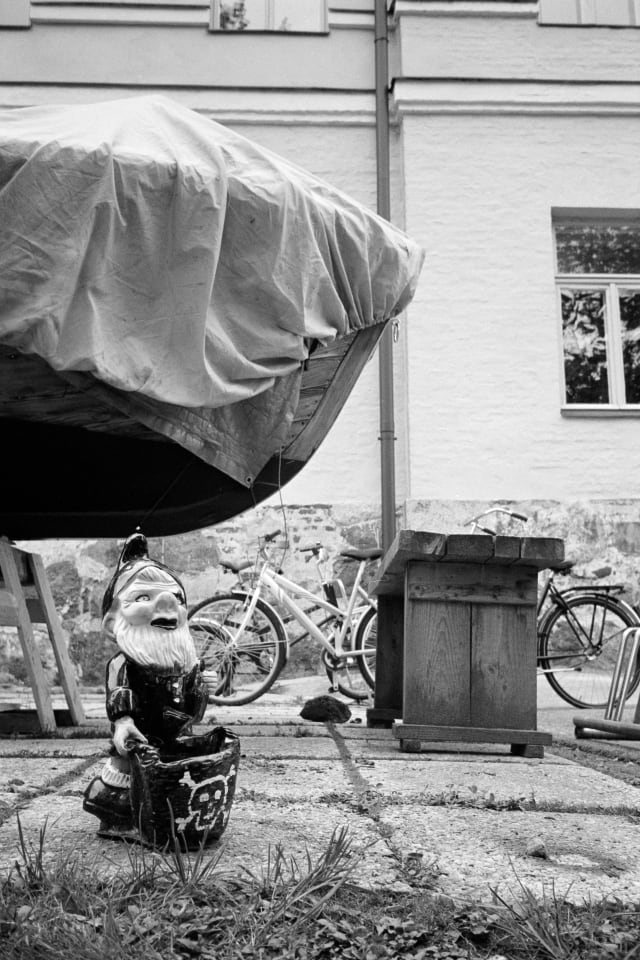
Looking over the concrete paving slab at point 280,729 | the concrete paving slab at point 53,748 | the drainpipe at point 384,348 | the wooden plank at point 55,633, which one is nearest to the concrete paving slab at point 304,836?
the concrete paving slab at point 53,748

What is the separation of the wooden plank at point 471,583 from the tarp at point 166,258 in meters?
1.52

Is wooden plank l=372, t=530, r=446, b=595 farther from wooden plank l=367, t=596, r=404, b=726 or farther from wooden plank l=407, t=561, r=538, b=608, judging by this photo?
wooden plank l=367, t=596, r=404, b=726

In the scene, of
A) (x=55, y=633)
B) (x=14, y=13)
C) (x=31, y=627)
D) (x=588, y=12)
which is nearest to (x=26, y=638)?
(x=31, y=627)

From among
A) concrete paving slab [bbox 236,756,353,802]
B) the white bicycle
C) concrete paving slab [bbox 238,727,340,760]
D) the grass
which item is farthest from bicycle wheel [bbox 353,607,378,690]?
the grass

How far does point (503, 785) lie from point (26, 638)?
2042 millimetres

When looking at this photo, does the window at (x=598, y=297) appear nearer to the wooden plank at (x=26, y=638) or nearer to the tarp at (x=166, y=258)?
the wooden plank at (x=26, y=638)

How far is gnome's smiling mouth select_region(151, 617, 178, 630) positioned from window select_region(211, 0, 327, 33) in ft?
25.9

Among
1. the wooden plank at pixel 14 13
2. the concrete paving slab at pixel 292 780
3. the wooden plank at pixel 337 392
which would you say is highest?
the wooden plank at pixel 14 13

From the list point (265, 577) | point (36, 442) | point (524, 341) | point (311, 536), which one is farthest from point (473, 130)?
point (36, 442)

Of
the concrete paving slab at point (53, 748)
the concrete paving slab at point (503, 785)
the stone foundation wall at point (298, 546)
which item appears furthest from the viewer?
the stone foundation wall at point (298, 546)

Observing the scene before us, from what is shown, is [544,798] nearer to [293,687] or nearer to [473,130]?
[293,687]

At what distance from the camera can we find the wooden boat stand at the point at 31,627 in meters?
3.78

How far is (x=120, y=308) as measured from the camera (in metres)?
1.81

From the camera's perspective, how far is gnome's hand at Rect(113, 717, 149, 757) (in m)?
1.74
